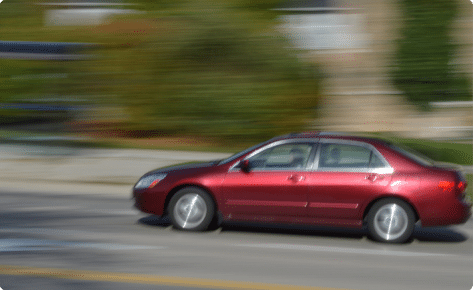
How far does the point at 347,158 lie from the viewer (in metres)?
7.57

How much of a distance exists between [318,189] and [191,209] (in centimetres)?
167

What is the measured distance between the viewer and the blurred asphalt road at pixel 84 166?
499 inches

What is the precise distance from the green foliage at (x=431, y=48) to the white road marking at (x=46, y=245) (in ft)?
37.8

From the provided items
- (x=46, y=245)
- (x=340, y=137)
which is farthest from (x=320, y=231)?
(x=46, y=245)

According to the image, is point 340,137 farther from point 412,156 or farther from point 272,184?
point 272,184

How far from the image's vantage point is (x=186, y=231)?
7895 millimetres

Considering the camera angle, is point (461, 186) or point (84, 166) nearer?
point (461, 186)

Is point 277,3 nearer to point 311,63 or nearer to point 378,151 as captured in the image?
point 311,63

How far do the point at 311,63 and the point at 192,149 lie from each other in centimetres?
392

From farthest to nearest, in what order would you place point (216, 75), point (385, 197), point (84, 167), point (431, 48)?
point (431, 48)
point (216, 75)
point (84, 167)
point (385, 197)

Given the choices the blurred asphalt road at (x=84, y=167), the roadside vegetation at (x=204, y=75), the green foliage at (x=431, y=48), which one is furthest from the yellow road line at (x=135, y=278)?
the green foliage at (x=431, y=48)

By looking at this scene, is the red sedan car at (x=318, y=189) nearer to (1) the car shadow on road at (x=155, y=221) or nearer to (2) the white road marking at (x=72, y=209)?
(1) the car shadow on road at (x=155, y=221)

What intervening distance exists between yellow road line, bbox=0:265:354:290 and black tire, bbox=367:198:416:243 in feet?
6.83

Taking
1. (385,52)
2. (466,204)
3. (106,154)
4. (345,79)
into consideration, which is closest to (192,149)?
(106,154)
